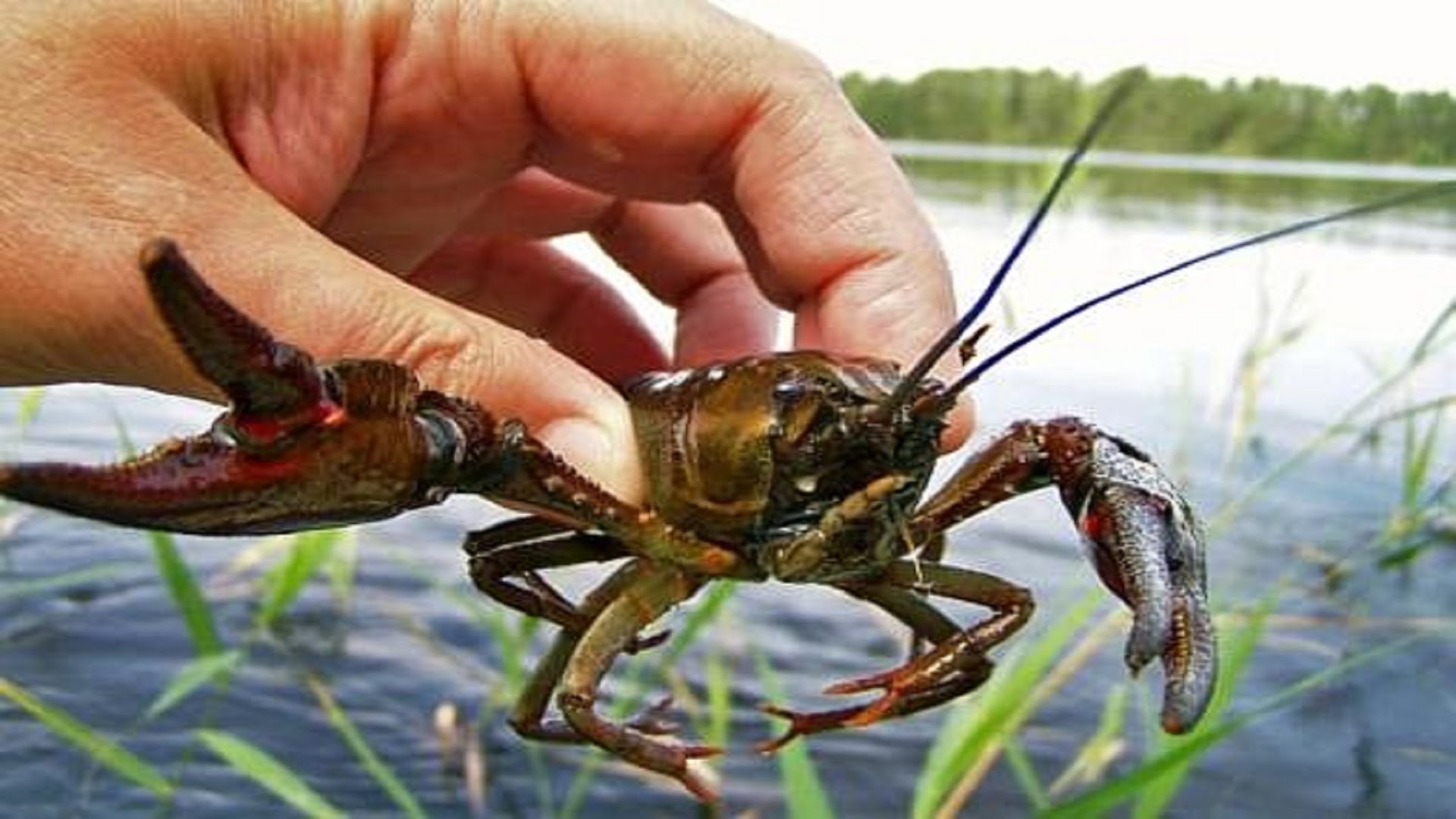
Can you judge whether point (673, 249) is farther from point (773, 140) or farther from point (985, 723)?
point (985, 723)

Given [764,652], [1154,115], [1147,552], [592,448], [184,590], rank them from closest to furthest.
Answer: [1147,552] → [592,448] → [184,590] → [764,652] → [1154,115]

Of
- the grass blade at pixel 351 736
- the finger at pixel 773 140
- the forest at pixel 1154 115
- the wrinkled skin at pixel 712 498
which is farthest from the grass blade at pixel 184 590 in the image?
the forest at pixel 1154 115

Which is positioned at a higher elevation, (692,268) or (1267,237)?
(1267,237)

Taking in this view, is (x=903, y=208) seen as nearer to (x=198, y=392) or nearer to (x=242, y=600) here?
(x=198, y=392)

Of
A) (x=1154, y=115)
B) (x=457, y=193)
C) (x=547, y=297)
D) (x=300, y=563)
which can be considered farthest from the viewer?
(x=1154, y=115)

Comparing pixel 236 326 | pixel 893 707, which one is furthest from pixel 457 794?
pixel 236 326

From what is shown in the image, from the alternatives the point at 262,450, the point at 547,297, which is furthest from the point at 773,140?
the point at 262,450

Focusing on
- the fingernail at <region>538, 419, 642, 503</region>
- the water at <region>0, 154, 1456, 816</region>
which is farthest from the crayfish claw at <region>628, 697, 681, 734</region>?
the water at <region>0, 154, 1456, 816</region>
